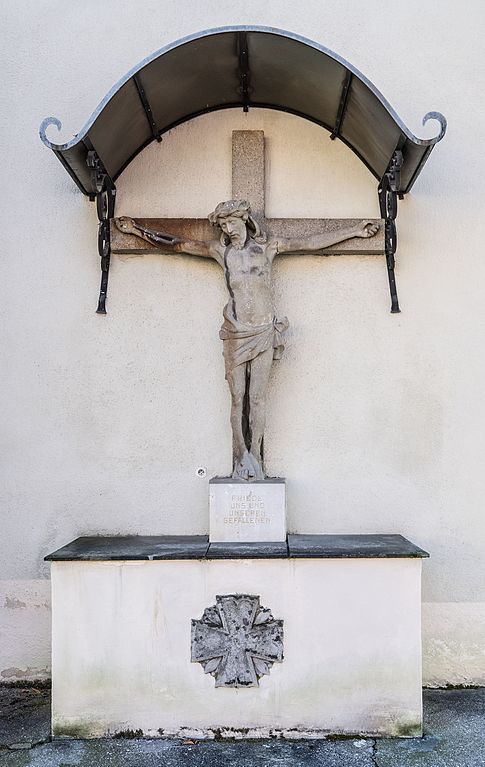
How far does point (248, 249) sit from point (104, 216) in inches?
37.5

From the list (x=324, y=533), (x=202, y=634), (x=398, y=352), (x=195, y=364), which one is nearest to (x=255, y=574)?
(x=202, y=634)

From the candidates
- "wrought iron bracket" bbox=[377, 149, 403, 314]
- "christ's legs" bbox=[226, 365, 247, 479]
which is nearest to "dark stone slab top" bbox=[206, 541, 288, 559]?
"christ's legs" bbox=[226, 365, 247, 479]

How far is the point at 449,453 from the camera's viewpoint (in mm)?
4484

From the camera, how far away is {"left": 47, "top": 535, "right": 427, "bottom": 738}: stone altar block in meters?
3.72

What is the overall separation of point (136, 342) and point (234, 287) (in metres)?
0.78

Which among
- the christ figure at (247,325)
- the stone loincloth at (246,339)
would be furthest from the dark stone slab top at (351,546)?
the stone loincloth at (246,339)

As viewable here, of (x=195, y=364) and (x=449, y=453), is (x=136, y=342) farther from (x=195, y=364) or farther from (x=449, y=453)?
(x=449, y=453)

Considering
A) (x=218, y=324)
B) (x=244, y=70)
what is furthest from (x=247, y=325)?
(x=244, y=70)

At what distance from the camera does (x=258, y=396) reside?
13.9ft

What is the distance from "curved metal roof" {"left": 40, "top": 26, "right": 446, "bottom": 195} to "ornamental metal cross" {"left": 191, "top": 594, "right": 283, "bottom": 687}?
2.65m

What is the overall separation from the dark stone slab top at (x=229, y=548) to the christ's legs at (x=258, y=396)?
1.86 feet

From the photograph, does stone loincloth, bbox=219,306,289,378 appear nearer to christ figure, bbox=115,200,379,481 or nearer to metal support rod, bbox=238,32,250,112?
christ figure, bbox=115,200,379,481

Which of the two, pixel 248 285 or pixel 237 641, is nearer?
pixel 237 641

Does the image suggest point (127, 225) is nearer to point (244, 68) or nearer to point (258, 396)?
point (244, 68)
